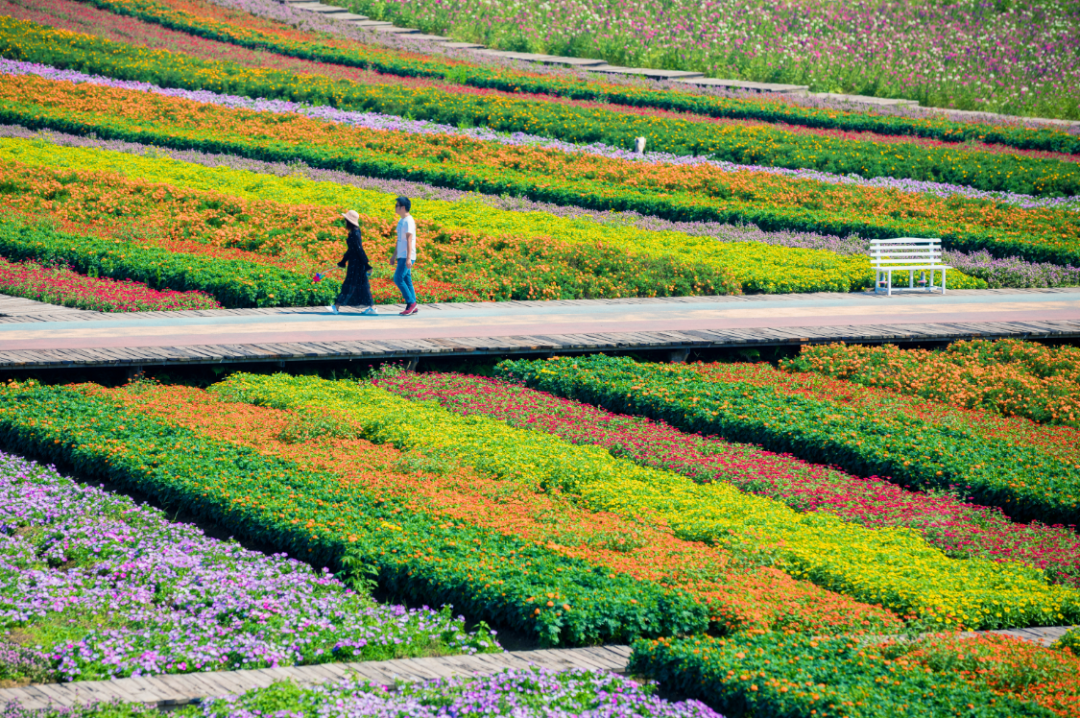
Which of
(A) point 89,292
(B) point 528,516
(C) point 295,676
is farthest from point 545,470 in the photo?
(A) point 89,292

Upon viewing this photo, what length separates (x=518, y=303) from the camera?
17531 millimetres

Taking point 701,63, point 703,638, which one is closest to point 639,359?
point 703,638

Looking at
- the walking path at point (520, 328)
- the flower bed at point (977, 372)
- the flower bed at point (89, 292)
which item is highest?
the flower bed at point (89, 292)

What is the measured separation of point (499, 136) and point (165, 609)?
25560 mm

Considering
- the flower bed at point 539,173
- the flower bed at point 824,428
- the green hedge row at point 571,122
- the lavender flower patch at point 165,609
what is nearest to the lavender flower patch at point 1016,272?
the flower bed at point 539,173

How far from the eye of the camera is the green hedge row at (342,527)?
804 centimetres

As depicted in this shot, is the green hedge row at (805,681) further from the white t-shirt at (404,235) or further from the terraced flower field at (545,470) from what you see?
the white t-shirt at (404,235)

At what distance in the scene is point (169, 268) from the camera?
17.6 m

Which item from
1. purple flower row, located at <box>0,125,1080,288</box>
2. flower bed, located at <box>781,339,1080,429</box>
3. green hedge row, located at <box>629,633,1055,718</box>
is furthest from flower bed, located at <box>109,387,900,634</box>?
purple flower row, located at <box>0,125,1080,288</box>

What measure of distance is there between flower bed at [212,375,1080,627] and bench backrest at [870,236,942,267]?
30.5ft

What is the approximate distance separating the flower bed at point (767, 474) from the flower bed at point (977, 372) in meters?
3.11

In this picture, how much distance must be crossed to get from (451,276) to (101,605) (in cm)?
1109

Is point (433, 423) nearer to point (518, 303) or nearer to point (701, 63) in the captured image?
point (518, 303)

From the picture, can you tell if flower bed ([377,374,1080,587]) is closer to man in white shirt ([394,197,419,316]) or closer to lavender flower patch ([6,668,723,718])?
man in white shirt ([394,197,419,316])
